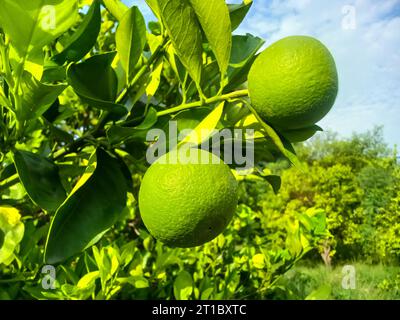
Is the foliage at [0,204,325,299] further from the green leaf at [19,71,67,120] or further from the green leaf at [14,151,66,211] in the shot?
the green leaf at [19,71,67,120]

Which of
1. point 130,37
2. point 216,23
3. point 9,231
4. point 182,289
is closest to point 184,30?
point 216,23

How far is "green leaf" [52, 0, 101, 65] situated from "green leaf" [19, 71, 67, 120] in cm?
10

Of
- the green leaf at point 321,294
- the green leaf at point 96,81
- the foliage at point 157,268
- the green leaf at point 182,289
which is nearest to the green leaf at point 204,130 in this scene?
the green leaf at point 96,81

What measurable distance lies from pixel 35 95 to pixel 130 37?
0.18 metres

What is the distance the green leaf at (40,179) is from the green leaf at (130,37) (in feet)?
0.67

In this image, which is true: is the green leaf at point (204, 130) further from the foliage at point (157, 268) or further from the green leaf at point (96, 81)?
the foliage at point (157, 268)

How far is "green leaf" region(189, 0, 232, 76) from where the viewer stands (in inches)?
21.0

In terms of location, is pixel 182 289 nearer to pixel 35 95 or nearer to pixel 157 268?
pixel 157 268

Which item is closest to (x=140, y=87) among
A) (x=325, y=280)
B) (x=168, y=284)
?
(x=168, y=284)

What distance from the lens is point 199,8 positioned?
535 millimetres

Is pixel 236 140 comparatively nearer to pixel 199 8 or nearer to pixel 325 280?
pixel 199 8

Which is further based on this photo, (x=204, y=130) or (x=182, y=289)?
(x=182, y=289)

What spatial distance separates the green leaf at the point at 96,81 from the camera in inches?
24.0

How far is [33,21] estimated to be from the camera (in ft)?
1.79
